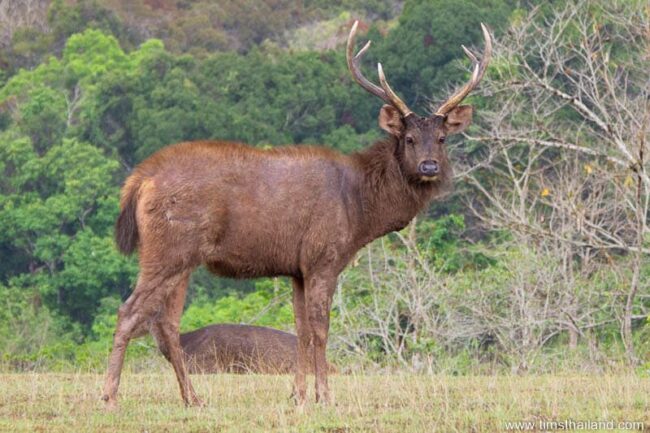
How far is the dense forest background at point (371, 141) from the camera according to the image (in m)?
21.4

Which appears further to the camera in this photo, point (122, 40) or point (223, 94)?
point (122, 40)

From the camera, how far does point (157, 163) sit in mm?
11000

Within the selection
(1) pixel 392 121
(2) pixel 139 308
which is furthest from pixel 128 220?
(1) pixel 392 121

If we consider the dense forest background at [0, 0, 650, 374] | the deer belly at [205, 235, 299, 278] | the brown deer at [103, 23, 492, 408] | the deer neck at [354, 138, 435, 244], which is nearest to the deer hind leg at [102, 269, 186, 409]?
the brown deer at [103, 23, 492, 408]

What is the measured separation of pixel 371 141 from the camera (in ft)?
130

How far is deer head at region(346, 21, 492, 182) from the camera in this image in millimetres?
11703

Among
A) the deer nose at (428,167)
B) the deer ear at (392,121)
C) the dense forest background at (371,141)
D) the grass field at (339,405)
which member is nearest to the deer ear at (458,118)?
the deer ear at (392,121)

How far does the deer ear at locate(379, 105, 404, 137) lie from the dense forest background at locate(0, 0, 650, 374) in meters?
4.89

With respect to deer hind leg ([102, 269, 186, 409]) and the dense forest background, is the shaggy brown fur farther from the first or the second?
the dense forest background

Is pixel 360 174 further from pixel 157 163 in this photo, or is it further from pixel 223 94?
pixel 223 94

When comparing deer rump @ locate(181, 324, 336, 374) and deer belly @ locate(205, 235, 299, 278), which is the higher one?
deer rump @ locate(181, 324, 336, 374)

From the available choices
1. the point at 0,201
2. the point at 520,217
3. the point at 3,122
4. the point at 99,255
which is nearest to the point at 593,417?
the point at 520,217

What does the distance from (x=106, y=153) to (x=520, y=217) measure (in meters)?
25.1

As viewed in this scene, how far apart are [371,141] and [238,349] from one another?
2307cm
